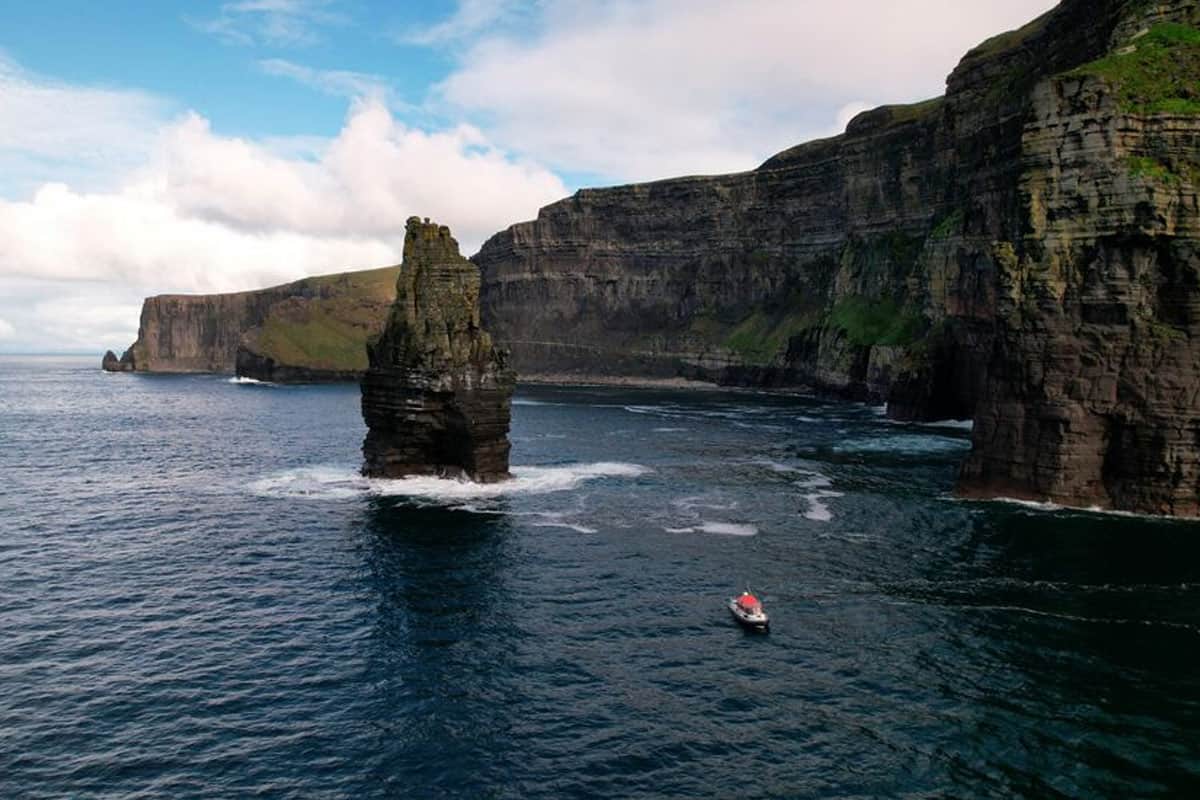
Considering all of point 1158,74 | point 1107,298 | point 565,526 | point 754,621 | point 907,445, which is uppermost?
point 1158,74

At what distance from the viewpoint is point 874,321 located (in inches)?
6939

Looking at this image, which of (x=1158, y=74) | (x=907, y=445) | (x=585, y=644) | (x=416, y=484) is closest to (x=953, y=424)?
(x=907, y=445)

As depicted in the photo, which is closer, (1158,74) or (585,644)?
(585,644)

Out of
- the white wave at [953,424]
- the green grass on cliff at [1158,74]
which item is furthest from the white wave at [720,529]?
the white wave at [953,424]

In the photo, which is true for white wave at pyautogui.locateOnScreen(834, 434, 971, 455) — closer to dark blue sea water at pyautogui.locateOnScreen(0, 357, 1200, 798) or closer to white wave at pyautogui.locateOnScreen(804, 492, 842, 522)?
dark blue sea water at pyautogui.locateOnScreen(0, 357, 1200, 798)

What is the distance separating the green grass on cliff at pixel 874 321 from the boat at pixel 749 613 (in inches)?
4693

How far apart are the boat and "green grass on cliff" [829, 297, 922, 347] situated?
11919cm

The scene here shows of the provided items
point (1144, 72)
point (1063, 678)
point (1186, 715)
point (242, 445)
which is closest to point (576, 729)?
point (1063, 678)

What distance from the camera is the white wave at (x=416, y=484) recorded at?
255 feet

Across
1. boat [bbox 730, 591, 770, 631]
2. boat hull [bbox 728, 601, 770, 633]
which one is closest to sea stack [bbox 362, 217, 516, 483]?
A: boat [bbox 730, 591, 770, 631]

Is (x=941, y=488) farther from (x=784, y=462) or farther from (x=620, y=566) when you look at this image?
(x=620, y=566)

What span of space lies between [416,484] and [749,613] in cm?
4333

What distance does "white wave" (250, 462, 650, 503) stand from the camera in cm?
7769

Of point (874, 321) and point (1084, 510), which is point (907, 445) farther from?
point (874, 321)
